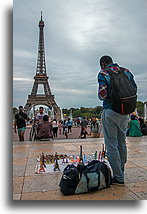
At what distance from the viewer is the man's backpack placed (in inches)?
123

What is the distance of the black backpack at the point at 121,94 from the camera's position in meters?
3.17

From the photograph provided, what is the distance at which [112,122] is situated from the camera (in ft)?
11.0

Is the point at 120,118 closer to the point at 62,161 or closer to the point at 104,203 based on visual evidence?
the point at 104,203

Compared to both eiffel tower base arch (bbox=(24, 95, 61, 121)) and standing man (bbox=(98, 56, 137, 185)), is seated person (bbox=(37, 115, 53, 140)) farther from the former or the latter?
eiffel tower base arch (bbox=(24, 95, 61, 121))

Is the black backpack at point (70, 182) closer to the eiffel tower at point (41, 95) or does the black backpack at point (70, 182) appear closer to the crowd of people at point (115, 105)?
the crowd of people at point (115, 105)

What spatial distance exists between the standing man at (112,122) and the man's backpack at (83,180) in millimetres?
191

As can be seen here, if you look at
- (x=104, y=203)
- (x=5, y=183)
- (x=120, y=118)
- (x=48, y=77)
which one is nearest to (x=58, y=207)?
(x=104, y=203)

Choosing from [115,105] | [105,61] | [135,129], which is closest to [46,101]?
[135,129]

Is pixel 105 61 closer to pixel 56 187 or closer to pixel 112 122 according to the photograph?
pixel 112 122

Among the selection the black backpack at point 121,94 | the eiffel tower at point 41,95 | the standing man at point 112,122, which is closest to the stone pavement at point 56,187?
the standing man at point 112,122

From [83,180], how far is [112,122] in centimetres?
88

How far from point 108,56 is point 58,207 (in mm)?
2173

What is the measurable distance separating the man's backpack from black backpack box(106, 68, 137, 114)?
0.91m

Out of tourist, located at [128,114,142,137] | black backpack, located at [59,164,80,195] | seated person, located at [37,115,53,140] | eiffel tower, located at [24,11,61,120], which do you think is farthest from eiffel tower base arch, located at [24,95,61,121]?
black backpack, located at [59,164,80,195]
